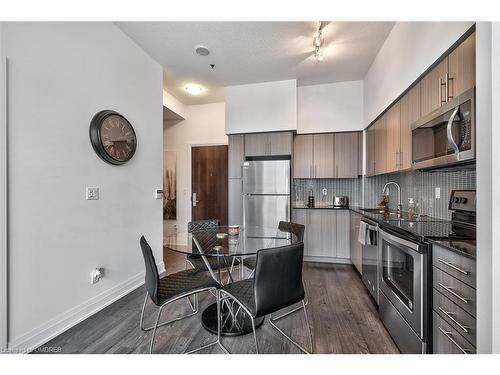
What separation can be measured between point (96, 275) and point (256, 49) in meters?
3.00

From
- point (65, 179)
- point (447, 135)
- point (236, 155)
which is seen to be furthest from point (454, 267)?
point (236, 155)

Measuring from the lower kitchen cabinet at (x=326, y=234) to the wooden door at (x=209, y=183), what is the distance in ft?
5.30

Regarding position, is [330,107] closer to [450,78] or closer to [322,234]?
[322,234]

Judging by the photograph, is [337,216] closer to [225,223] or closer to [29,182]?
[225,223]

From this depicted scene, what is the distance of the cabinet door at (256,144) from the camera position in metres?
3.60

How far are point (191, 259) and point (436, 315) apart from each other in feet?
6.41

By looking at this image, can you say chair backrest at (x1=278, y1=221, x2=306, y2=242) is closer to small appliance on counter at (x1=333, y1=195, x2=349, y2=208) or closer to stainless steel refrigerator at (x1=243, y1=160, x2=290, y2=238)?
stainless steel refrigerator at (x1=243, y1=160, x2=290, y2=238)

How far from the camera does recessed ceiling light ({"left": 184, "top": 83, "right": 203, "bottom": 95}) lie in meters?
3.67

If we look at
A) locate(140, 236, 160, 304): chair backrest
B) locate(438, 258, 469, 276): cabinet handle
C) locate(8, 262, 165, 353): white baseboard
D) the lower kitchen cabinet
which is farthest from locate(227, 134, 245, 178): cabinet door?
locate(438, 258, 469, 276): cabinet handle

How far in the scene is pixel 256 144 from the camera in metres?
3.63

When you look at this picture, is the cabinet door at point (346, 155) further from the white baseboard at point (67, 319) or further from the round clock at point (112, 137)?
the white baseboard at point (67, 319)

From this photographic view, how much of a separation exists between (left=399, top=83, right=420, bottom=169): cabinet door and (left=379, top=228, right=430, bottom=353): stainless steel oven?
0.77m

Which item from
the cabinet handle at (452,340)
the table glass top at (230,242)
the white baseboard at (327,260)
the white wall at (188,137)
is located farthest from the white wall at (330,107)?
the cabinet handle at (452,340)
